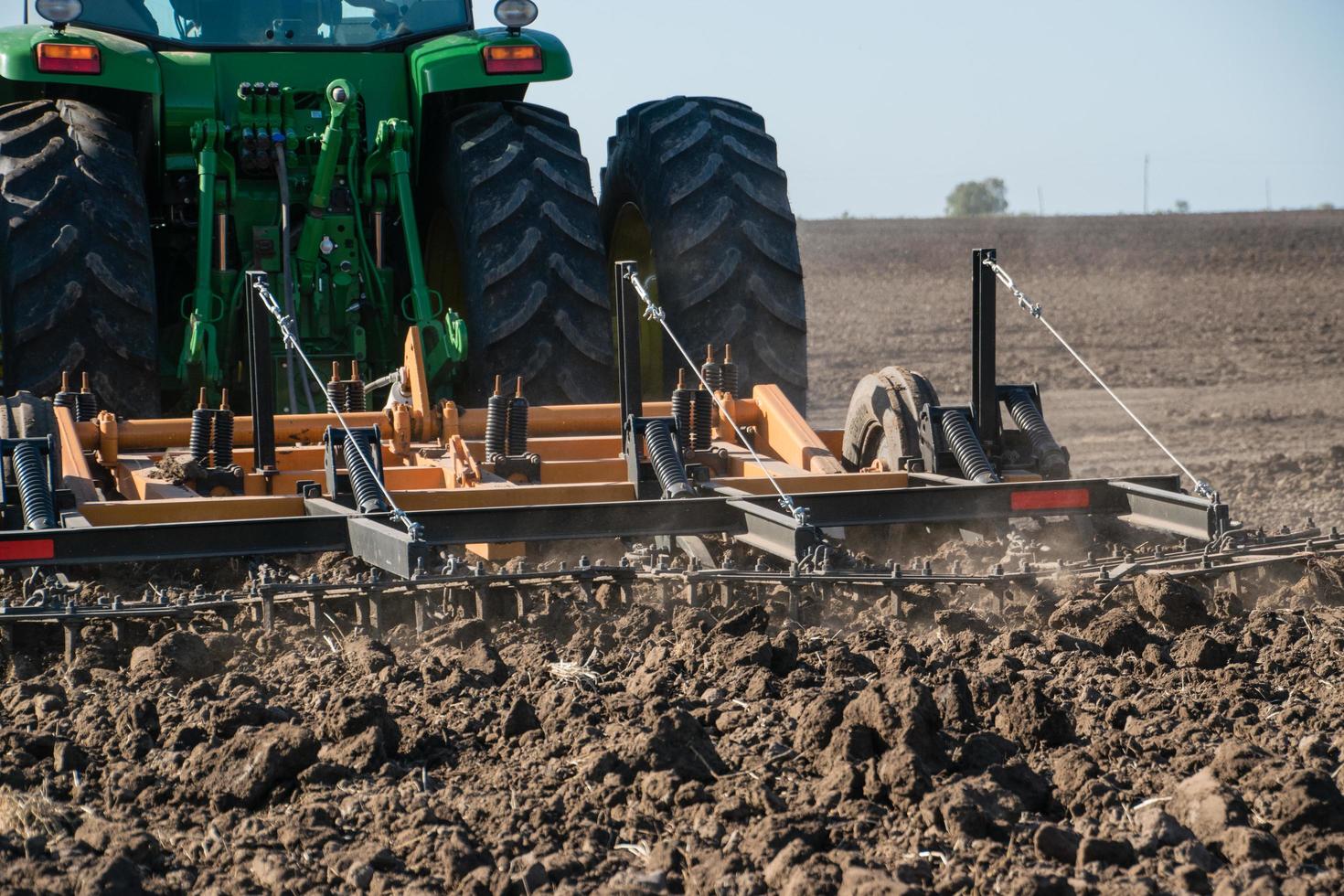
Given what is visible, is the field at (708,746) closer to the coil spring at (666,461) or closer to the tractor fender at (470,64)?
the coil spring at (666,461)

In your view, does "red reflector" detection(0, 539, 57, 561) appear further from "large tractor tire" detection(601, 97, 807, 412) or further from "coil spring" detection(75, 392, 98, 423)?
"large tractor tire" detection(601, 97, 807, 412)

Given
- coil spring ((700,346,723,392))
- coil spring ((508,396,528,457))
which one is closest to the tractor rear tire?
coil spring ((700,346,723,392))

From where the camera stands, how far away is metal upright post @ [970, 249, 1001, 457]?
608 centimetres

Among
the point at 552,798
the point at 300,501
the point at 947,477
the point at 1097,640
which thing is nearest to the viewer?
the point at 552,798

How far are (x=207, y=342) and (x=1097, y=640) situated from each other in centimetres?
368

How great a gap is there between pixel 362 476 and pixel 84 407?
49.1 inches

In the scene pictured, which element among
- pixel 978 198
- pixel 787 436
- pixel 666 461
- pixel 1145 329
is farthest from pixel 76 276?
pixel 978 198

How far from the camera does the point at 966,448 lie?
19.4 ft

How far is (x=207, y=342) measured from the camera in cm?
666

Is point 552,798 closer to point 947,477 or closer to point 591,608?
point 591,608

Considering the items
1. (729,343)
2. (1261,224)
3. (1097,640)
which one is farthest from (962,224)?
(1097,640)

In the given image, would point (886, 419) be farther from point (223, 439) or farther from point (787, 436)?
point (223, 439)

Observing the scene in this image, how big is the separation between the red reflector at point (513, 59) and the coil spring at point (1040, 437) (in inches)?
94.5

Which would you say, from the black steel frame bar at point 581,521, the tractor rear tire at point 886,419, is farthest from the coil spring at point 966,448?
the black steel frame bar at point 581,521
